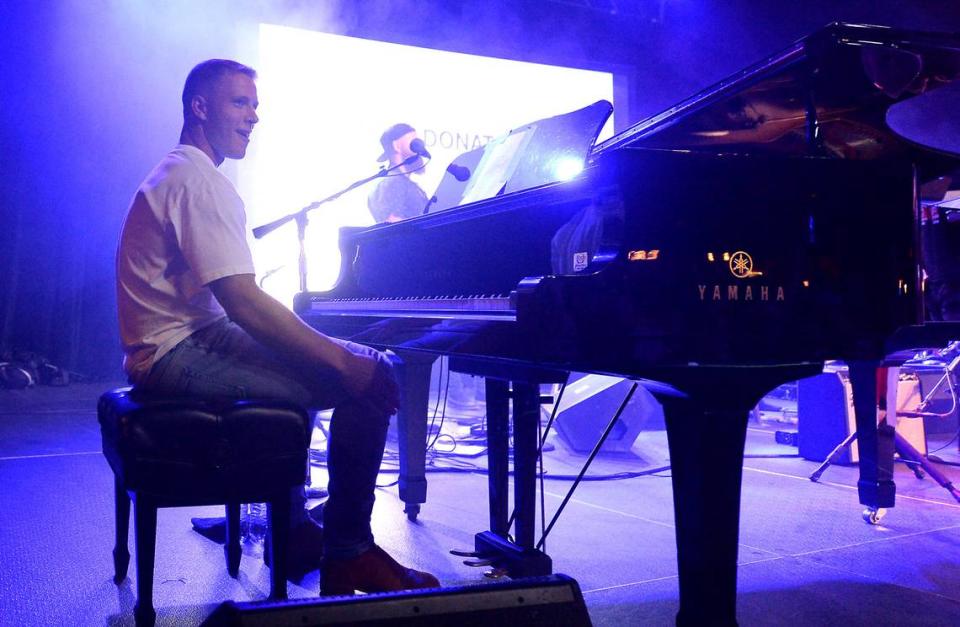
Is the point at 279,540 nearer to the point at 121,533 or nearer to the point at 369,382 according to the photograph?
the point at 369,382

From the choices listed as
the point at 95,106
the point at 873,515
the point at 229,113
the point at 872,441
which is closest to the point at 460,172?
the point at 229,113

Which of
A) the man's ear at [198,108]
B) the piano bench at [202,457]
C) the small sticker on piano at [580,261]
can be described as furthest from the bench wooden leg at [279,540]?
the man's ear at [198,108]

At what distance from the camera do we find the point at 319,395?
6.80ft

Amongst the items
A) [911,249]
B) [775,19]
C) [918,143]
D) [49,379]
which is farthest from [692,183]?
[775,19]

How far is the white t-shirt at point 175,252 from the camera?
1901 mm

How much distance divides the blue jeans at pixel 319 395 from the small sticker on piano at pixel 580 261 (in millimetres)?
555

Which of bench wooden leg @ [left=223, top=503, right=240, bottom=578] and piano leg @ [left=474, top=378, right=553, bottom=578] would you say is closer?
piano leg @ [left=474, top=378, right=553, bottom=578]

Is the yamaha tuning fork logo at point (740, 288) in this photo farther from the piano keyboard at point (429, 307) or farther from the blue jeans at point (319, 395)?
the blue jeans at point (319, 395)

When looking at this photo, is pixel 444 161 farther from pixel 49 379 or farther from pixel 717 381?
pixel 717 381

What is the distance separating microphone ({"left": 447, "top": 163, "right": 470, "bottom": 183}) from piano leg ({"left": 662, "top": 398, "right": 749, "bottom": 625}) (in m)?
1.42

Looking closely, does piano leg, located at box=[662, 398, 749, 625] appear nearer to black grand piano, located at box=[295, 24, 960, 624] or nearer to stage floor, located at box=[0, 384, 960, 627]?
black grand piano, located at box=[295, 24, 960, 624]

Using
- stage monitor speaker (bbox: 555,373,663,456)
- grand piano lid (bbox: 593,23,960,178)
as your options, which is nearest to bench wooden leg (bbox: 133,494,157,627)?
grand piano lid (bbox: 593,23,960,178)

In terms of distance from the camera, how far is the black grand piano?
1535 mm

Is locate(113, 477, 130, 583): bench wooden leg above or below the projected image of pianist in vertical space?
below
